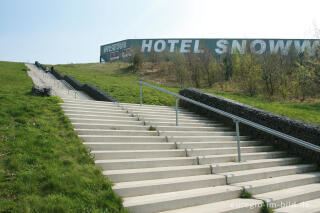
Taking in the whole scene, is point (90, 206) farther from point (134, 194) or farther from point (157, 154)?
point (157, 154)

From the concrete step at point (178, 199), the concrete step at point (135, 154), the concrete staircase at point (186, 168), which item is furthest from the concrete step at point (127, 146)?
the concrete step at point (178, 199)

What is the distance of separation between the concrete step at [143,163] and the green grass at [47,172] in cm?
27

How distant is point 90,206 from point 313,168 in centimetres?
545

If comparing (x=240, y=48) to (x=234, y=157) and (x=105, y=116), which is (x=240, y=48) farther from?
(x=234, y=157)

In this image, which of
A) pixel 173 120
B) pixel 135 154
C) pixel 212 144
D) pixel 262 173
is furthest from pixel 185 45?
pixel 135 154

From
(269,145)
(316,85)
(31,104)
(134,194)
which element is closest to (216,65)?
(316,85)

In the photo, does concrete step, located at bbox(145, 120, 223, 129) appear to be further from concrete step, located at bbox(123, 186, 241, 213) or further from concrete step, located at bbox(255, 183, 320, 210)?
concrete step, located at bbox(255, 183, 320, 210)

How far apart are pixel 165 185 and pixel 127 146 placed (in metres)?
1.61

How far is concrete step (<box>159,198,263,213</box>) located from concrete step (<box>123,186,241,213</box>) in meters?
0.09

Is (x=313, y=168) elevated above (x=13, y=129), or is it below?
below

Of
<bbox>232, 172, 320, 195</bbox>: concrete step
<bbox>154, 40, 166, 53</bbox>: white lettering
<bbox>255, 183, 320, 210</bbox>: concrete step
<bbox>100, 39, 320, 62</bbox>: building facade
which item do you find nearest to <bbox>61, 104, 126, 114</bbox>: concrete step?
<bbox>232, 172, 320, 195</bbox>: concrete step

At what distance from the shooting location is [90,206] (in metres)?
3.11

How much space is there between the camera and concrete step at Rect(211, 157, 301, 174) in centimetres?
500

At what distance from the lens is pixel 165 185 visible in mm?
3990
